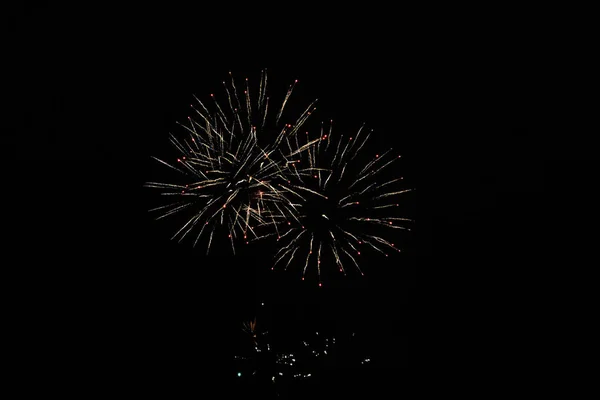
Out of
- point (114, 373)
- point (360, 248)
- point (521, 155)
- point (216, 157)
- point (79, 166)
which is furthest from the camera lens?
point (360, 248)

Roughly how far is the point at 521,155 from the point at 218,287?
435cm

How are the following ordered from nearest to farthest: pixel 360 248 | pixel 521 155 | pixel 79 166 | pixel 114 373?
pixel 114 373 < pixel 79 166 < pixel 521 155 < pixel 360 248

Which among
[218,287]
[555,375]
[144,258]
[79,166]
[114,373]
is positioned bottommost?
[555,375]

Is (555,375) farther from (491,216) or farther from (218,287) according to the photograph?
(218,287)

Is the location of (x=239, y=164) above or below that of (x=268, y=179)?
above

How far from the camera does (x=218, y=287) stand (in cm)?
583

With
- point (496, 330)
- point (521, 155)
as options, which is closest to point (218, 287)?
point (496, 330)

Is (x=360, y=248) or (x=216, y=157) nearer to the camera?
(x=216, y=157)

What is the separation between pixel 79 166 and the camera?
18.9ft

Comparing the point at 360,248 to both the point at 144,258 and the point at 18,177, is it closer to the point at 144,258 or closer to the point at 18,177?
the point at 144,258

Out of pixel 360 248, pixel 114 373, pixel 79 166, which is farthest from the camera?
pixel 360 248

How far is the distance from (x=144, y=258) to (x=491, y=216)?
15.3 ft

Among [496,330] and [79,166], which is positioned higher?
[79,166]

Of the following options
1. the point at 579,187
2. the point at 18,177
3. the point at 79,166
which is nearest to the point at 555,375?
the point at 579,187
